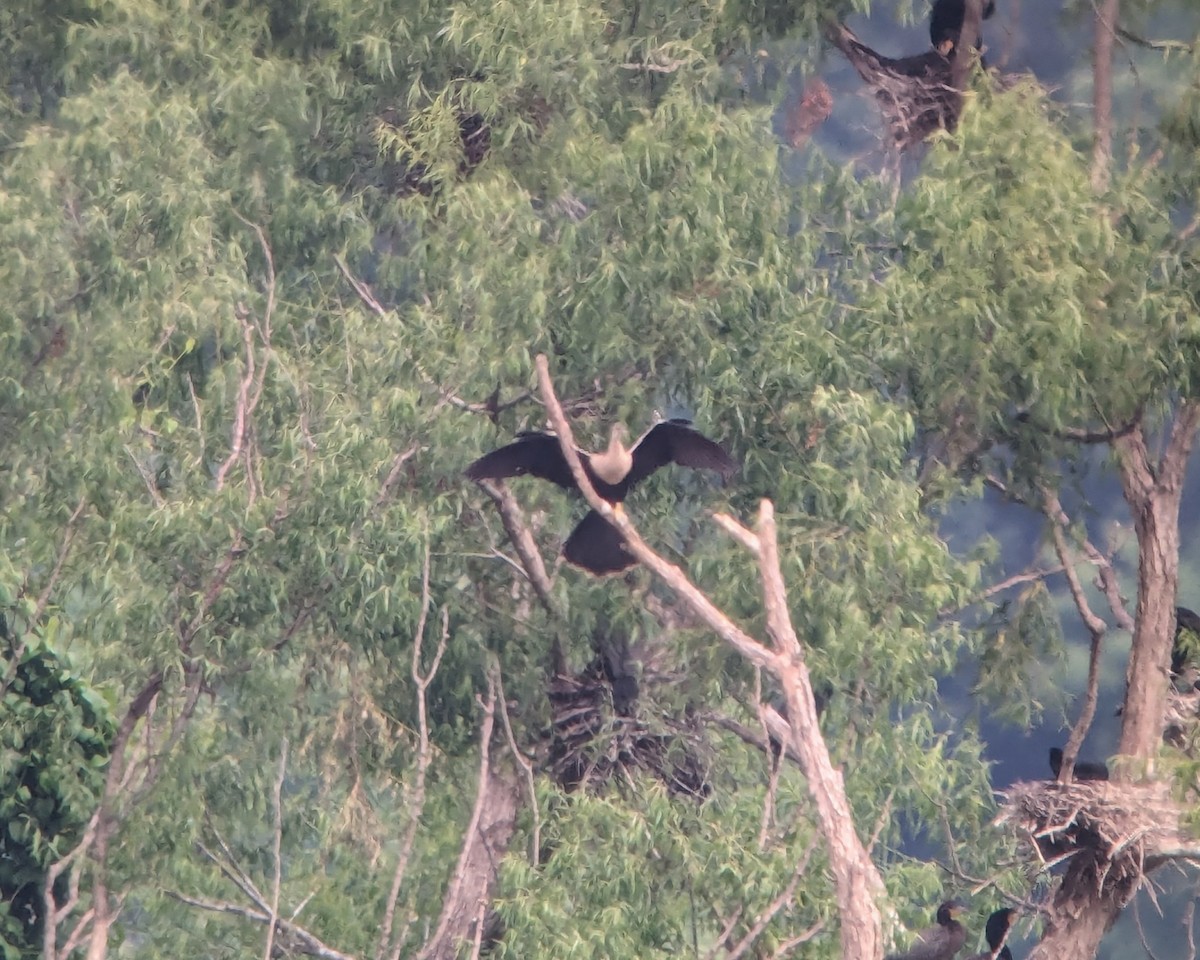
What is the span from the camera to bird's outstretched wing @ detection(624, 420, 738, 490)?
7.19 meters

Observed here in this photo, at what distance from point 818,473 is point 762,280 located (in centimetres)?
89

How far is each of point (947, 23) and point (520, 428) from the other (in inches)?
126

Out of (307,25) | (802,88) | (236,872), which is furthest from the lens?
(307,25)

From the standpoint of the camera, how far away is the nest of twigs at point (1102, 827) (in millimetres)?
6613

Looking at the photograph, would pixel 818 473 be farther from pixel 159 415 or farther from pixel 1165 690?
pixel 159 415

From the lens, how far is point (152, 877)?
678 centimetres

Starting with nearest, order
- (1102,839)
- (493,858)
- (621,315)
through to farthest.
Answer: (1102,839), (621,315), (493,858)

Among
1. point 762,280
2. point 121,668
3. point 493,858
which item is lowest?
point 493,858

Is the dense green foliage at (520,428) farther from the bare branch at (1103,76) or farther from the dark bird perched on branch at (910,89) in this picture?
the dark bird perched on branch at (910,89)

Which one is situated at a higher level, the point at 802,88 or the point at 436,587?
the point at 802,88

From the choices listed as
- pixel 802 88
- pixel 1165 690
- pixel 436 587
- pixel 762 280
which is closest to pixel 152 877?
pixel 436 587

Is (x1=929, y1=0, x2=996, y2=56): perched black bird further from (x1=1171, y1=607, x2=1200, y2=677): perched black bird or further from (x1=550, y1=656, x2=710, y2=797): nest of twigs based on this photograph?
(x1=550, y1=656, x2=710, y2=797): nest of twigs

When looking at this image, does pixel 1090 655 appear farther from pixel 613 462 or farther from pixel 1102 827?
pixel 613 462

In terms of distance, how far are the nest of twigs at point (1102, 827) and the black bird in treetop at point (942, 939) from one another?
3.17 feet
